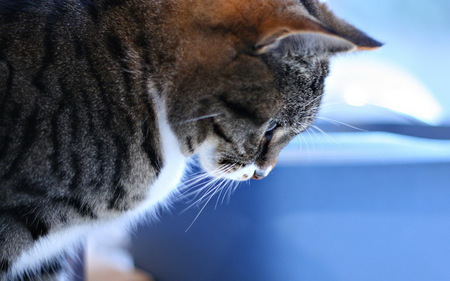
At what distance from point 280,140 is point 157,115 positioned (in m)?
0.23

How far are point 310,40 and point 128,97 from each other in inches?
12.3

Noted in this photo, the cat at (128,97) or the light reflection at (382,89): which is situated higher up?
the light reflection at (382,89)

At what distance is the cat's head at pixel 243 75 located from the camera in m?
0.85

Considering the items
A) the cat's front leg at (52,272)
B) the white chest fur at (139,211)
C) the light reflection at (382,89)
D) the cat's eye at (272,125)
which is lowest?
the cat's front leg at (52,272)

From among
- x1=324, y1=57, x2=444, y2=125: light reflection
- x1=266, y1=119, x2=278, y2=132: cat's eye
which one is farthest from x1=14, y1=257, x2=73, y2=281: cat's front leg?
x1=324, y1=57, x2=444, y2=125: light reflection

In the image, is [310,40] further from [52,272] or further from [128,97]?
[52,272]

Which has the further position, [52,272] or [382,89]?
[382,89]

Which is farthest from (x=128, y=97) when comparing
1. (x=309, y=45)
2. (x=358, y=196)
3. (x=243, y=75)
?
(x=358, y=196)

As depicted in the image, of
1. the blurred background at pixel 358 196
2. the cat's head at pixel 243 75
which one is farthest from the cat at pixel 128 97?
the blurred background at pixel 358 196

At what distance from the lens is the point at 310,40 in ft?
2.70

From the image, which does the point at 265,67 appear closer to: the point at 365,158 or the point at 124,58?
the point at 124,58

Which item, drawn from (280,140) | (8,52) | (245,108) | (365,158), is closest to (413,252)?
(365,158)

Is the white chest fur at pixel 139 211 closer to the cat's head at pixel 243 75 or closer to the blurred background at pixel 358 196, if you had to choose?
the cat's head at pixel 243 75

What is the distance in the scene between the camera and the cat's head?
2.78 feet
